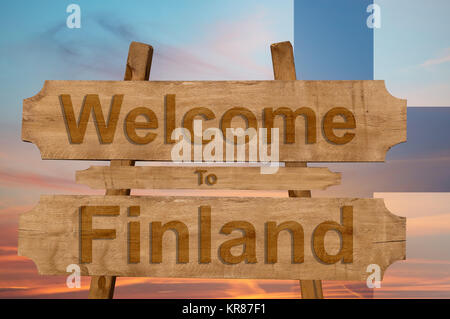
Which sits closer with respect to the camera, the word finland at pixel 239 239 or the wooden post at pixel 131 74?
the word finland at pixel 239 239

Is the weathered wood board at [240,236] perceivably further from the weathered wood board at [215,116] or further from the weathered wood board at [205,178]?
the weathered wood board at [215,116]

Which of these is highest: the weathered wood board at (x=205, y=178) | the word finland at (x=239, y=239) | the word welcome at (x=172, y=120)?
the word welcome at (x=172, y=120)

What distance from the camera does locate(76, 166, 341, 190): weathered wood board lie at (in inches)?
103

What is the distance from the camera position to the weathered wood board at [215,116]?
105 inches

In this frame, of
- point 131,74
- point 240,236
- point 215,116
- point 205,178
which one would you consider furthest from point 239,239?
point 131,74

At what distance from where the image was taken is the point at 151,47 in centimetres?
289

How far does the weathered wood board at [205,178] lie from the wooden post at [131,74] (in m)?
0.09

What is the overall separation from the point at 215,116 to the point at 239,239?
0.81 meters

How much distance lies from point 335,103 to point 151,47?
1.33 m

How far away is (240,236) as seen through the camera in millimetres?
2625

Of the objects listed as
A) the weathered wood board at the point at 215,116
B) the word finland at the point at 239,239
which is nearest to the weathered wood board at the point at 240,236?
the word finland at the point at 239,239

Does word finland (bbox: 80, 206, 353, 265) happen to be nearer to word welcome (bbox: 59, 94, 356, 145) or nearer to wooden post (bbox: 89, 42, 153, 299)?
wooden post (bbox: 89, 42, 153, 299)

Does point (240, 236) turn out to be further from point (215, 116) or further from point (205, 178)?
point (215, 116)

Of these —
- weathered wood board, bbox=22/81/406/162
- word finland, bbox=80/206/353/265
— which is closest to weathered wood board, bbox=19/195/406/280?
word finland, bbox=80/206/353/265
